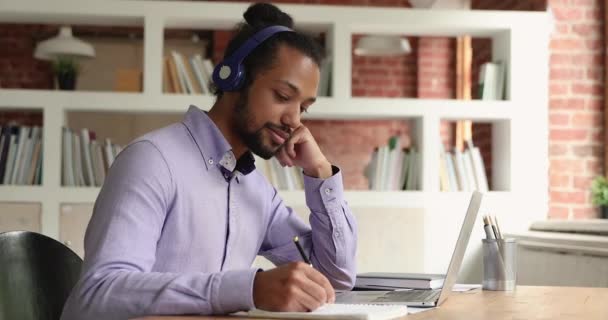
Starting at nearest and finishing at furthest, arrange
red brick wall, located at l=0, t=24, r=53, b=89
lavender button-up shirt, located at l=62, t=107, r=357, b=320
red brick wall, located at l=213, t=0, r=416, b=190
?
lavender button-up shirt, located at l=62, t=107, r=357, b=320
red brick wall, located at l=213, t=0, r=416, b=190
red brick wall, located at l=0, t=24, r=53, b=89

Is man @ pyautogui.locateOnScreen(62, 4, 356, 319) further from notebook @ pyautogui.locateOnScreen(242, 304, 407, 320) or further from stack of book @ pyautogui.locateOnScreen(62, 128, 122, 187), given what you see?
stack of book @ pyautogui.locateOnScreen(62, 128, 122, 187)

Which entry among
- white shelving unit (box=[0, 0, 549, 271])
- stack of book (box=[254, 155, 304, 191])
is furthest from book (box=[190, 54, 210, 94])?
stack of book (box=[254, 155, 304, 191])

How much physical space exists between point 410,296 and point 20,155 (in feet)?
8.84

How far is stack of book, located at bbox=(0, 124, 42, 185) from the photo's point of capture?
3.87m

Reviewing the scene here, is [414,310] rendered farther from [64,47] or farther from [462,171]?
[64,47]

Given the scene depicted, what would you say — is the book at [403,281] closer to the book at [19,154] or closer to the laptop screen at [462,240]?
the laptop screen at [462,240]

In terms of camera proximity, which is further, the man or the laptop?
the laptop

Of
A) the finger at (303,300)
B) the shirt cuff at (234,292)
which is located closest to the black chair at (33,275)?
the shirt cuff at (234,292)

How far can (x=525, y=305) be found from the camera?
5.37ft

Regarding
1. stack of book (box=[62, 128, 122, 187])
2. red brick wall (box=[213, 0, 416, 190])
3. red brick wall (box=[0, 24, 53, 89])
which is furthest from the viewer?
red brick wall (box=[0, 24, 53, 89])

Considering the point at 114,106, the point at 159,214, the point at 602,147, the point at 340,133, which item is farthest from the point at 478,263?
the point at 340,133

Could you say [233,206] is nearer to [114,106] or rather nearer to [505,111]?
[114,106]

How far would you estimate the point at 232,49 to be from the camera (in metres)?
1.96

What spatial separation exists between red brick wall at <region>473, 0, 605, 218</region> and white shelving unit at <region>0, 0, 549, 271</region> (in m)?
0.16
